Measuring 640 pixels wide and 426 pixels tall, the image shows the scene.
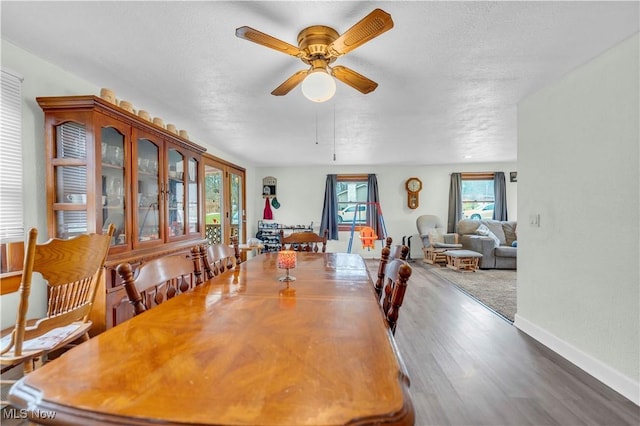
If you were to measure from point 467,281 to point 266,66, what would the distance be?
14.1 feet

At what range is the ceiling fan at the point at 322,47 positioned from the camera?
1340 mm

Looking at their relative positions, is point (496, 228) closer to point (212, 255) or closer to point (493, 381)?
point (493, 381)

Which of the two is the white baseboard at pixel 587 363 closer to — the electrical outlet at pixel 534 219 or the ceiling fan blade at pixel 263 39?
the electrical outlet at pixel 534 219

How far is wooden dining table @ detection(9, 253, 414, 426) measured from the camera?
53 cm

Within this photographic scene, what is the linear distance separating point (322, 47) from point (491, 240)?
17.4ft

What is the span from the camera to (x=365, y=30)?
132 centimetres

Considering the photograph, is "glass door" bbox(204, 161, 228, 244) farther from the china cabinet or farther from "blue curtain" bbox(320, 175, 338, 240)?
"blue curtain" bbox(320, 175, 338, 240)

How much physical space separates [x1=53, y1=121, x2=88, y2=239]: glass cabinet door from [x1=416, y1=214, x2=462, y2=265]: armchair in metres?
5.74

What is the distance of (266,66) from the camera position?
6.79 ft

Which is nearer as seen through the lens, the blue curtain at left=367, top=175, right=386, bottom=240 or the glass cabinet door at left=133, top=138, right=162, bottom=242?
the glass cabinet door at left=133, top=138, right=162, bottom=242

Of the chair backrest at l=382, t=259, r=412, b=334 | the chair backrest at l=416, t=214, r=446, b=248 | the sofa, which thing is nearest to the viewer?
the chair backrest at l=382, t=259, r=412, b=334

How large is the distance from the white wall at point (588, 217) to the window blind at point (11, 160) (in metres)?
3.82

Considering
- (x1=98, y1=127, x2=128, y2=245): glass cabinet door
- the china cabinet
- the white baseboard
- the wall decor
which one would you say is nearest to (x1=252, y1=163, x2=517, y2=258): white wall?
the wall decor

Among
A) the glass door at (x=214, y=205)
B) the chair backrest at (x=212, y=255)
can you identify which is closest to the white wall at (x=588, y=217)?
the chair backrest at (x=212, y=255)
